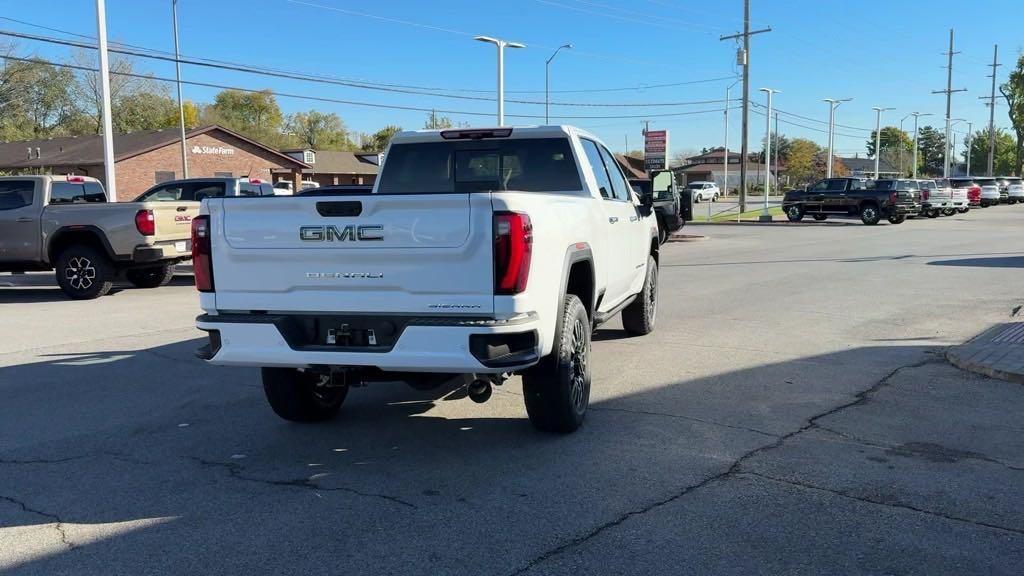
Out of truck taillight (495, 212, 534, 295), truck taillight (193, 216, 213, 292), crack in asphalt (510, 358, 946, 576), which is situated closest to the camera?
crack in asphalt (510, 358, 946, 576)

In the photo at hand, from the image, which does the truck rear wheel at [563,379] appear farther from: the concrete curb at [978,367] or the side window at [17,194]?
the side window at [17,194]

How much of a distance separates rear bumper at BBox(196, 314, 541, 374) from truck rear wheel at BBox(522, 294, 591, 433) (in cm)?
50

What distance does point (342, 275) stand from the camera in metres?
4.69

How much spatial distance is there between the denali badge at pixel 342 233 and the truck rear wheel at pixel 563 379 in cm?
128

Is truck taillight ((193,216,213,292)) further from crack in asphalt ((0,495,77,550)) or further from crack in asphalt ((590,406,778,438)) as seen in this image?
crack in asphalt ((590,406,778,438))

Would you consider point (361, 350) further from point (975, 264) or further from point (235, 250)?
point (975, 264)

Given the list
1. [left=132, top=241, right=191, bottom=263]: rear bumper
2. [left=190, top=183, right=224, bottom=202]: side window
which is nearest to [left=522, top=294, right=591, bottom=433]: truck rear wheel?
[left=132, top=241, right=191, bottom=263]: rear bumper

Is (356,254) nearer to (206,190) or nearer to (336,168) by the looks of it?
(206,190)

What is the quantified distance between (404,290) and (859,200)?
33.7 meters

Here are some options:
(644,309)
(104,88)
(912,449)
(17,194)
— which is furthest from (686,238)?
(912,449)

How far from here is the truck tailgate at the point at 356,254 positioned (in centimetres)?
448

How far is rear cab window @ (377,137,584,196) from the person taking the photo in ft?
22.1

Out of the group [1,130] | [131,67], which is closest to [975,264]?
[131,67]

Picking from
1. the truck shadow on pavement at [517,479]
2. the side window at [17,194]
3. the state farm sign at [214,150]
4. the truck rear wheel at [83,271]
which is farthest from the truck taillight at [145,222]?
the state farm sign at [214,150]
